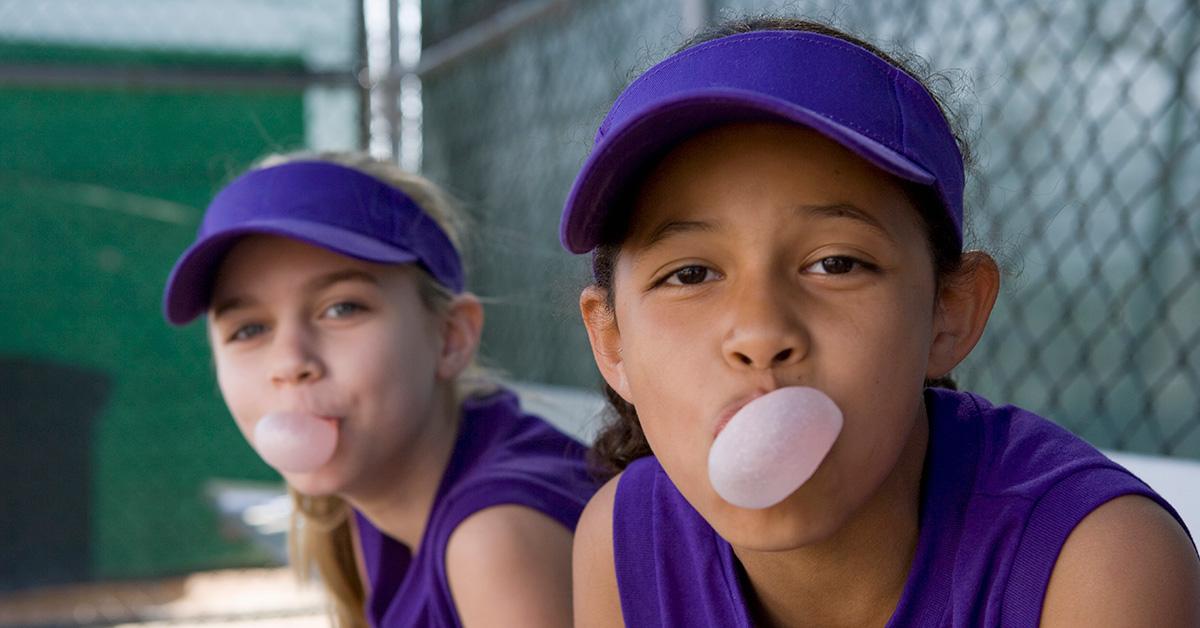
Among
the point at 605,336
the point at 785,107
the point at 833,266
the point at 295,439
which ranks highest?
the point at 785,107

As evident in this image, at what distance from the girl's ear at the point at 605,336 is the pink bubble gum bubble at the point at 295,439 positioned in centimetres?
48

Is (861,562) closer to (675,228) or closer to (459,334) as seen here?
(675,228)

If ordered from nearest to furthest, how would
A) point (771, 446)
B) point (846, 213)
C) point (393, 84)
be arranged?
point (771, 446) → point (846, 213) → point (393, 84)

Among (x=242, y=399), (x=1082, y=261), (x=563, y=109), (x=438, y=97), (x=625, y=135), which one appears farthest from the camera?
(x=438, y=97)

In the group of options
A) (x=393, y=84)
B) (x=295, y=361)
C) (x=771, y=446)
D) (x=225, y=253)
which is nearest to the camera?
(x=771, y=446)

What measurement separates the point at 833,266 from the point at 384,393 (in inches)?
29.9

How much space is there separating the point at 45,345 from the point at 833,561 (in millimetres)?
3091

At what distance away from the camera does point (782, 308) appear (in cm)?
87

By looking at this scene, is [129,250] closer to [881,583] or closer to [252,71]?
[252,71]

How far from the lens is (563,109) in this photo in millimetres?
3141

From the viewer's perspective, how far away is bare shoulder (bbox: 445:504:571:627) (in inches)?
52.4

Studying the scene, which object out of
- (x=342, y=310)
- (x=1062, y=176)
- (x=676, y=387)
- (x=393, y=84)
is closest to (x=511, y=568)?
(x=342, y=310)

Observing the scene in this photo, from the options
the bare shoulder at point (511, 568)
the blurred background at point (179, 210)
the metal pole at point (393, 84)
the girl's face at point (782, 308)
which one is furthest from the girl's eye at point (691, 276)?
the metal pole at point (393, 84)

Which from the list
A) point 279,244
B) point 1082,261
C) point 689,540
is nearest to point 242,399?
point 279,244
